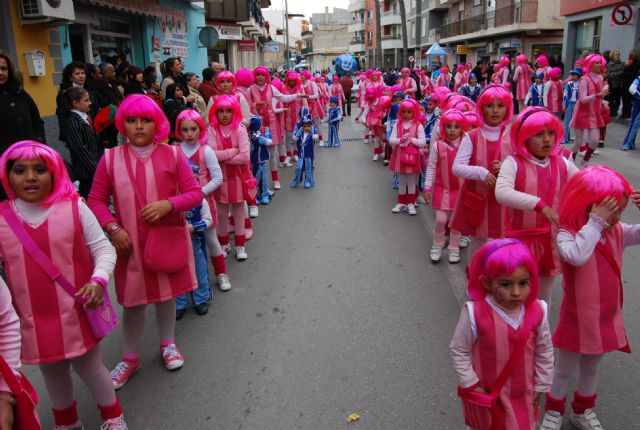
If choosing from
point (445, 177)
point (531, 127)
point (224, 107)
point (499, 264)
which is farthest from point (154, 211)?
point (445, 177)

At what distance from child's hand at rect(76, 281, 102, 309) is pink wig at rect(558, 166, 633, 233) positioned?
2303mm

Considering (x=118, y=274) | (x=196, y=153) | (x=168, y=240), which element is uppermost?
(x=196, y=153)

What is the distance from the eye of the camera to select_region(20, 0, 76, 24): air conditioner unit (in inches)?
353

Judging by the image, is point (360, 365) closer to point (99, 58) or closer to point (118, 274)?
point (118, 274)

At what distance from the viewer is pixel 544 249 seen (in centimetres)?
360

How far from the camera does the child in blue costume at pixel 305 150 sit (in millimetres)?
9742

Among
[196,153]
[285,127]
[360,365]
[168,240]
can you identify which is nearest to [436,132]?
[196,153]

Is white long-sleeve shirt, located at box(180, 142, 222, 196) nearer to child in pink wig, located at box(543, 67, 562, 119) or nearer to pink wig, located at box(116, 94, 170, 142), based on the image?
pink wig, located at box(116, 94, 170, 142)

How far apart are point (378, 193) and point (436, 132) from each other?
313 cm

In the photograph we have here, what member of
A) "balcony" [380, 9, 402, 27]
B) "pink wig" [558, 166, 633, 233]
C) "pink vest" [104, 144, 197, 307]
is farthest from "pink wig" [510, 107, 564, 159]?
"balcony" [380, 9, 402, 27]

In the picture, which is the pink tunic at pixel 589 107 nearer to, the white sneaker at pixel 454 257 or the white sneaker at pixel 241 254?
the white sneaker at pixel 454 257

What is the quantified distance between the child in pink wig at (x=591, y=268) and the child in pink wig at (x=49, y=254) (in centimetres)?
230

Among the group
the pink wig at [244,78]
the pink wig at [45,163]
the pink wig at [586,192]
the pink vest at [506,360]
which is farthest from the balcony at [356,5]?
the pink vest at [506,360]

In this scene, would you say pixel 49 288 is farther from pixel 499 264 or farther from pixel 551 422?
pixel 551 422
